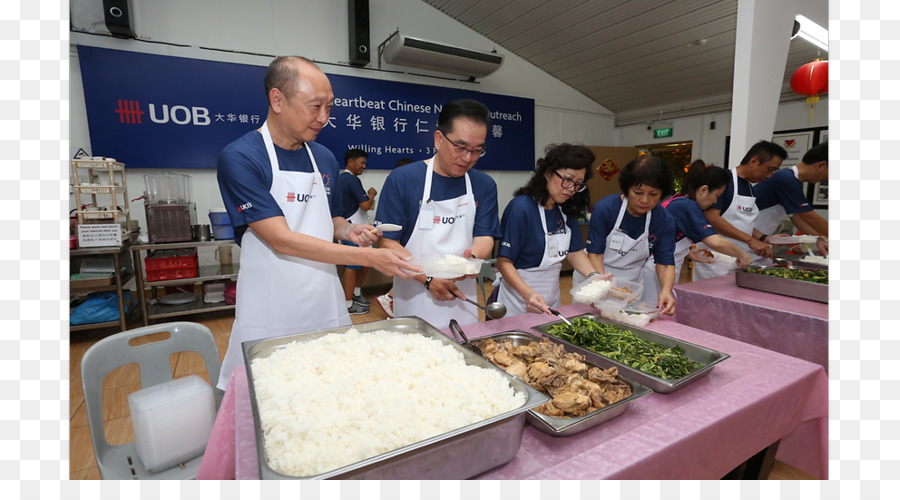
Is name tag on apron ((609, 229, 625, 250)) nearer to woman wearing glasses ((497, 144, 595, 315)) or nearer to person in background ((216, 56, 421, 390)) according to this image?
woman wearing glasses ((497, 144, 595, 315))

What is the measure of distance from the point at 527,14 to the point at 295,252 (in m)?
6.22

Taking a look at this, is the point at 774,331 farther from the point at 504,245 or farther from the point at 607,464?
the point at 607,464

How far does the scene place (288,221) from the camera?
175 centimetres

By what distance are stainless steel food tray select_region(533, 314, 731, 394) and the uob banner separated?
518 centimetres

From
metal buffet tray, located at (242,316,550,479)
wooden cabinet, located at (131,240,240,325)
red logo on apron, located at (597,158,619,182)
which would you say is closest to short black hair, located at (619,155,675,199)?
metal buffet tray, located at (242,316,550,479)

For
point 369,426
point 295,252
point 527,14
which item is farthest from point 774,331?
point 527,14

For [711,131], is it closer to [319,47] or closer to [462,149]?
[319,47]

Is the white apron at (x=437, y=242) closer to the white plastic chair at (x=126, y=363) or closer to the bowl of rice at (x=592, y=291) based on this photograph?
the bowl of rice at (x=592, y=291)

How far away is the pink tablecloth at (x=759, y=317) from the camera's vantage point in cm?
196

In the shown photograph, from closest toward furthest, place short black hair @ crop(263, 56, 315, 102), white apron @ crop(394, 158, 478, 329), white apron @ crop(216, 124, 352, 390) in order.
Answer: short black hair @ crop(263, 56, 315, 102)
white apron @ crop(216, 124, 352, 390)
white apron @ crop(394, 158, 478, 329)

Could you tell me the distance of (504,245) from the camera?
2240mm

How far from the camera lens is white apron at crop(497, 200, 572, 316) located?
2.30m

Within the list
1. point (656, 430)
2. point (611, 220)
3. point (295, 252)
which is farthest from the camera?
point (611, 220)

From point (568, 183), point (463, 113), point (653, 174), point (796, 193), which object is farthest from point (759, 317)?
point (796, 193)
